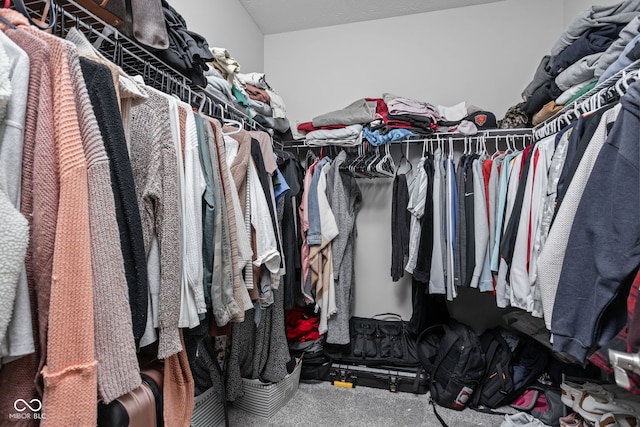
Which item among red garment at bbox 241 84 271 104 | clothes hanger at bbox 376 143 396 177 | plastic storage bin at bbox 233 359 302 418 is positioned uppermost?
red garment at bbox 241 84 271 104

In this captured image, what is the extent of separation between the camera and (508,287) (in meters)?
1.56

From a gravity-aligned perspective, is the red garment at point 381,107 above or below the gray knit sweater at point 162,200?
above

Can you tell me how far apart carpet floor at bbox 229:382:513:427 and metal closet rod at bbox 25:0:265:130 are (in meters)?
1.62

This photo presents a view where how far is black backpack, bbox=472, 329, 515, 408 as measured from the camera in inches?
72.2

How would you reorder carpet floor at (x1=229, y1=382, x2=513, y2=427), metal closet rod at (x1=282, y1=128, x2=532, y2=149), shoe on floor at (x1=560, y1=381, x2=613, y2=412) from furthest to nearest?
metal closet rod at (x1=282, y1=128, x2=532, y2=149) < carpet floor at (x1=229, y1=382, x2=513, y2=427) < shoe on floor at (x1=560, y1=381, x2=613, y2=412)

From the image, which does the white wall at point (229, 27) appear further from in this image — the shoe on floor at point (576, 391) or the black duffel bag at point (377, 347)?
the shoe on floor at point (576, 391)

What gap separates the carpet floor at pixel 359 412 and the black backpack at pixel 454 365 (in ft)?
0.26

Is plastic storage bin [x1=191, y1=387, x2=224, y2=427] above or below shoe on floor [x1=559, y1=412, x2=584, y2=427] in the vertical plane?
above

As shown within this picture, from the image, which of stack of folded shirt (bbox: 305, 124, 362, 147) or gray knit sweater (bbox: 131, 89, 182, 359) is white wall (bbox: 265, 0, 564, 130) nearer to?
stack of folded shirt (bbox: 305, 124, 362, 147)

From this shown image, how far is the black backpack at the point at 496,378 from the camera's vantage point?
183cm

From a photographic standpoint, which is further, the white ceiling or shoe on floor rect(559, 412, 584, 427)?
the white ceiling

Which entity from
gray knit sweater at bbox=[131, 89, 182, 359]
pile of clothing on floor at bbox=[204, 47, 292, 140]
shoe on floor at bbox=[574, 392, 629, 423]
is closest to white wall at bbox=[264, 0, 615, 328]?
pile of clothing on floor at bbox=[204, 47, 292, 140]

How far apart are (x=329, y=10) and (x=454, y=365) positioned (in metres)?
2.62

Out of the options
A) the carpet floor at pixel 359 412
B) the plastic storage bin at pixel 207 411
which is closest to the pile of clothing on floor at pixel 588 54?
the carpet floor at pixel 359 412
